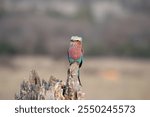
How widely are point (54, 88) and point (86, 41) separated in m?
18.8

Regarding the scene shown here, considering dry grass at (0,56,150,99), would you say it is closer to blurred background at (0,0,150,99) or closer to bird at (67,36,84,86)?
blurred background at (0,0,150,99)

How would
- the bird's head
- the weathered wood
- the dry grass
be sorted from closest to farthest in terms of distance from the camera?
1. the weathered wood
2. the bird's head
3. the dry grass

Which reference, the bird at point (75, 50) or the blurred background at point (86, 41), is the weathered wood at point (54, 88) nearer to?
the bird at point (75, 50)

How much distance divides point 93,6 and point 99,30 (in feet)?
17.3

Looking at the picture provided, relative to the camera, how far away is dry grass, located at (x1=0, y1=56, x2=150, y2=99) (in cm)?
1491

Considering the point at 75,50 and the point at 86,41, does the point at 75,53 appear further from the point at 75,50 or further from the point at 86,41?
the point at 86,41

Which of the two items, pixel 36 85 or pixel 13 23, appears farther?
pixel 13 23

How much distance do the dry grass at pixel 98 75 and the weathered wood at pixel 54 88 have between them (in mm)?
5249

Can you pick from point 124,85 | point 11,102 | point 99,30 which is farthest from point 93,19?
point 11,102

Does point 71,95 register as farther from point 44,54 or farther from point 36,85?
point 44,54

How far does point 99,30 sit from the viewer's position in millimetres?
28203

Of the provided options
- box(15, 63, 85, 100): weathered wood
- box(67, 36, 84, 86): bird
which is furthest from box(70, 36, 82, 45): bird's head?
box(15, 63, 85, 100): weathered wood

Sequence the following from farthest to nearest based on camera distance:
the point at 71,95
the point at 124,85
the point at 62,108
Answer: the point at 124,85
the point at 62,108
the point at 71,95

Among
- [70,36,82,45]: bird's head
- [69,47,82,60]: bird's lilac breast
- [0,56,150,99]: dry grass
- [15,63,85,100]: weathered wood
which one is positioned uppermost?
[70,36,82,45]: bird's head
